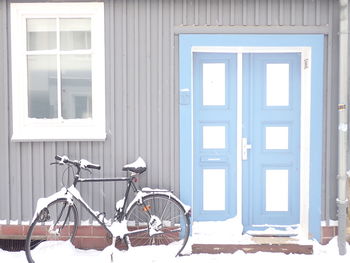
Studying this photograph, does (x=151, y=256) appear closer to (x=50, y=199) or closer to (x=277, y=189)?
(x=50, y=199)

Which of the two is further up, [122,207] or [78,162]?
[78,162]

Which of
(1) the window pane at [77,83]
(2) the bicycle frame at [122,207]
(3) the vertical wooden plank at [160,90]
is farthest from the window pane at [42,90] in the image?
(3) the vertical wooden plank at [160,90]

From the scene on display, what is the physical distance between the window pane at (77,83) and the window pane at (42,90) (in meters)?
0.14

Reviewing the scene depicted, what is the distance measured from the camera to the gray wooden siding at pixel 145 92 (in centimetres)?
516

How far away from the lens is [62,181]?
5246 millimetres

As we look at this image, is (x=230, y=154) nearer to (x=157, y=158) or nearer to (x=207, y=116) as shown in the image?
(x=207, y=116)

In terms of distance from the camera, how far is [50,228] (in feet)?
16.5

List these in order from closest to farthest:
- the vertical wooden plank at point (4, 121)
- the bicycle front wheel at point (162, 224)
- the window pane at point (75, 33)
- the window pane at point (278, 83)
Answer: the bicycle front wheel at point (162, 224), the vertical wooden plank at point (4, 121), the window pane at point (75, 33), the window pane at point (278, 83)

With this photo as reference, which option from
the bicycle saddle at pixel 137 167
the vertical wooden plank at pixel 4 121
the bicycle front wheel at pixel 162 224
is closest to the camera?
the bicycle saddle at pixel 137 167

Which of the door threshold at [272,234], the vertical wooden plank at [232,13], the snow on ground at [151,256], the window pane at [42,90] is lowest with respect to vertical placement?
the snow on ground at [151,256]

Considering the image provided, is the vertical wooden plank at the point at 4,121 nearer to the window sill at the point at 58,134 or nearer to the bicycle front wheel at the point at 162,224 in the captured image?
the window sill at the point at 58,134

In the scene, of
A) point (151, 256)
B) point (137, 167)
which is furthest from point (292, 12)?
point (151, 256)

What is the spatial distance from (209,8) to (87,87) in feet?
5.95

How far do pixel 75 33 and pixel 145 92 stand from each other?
1.18 m
